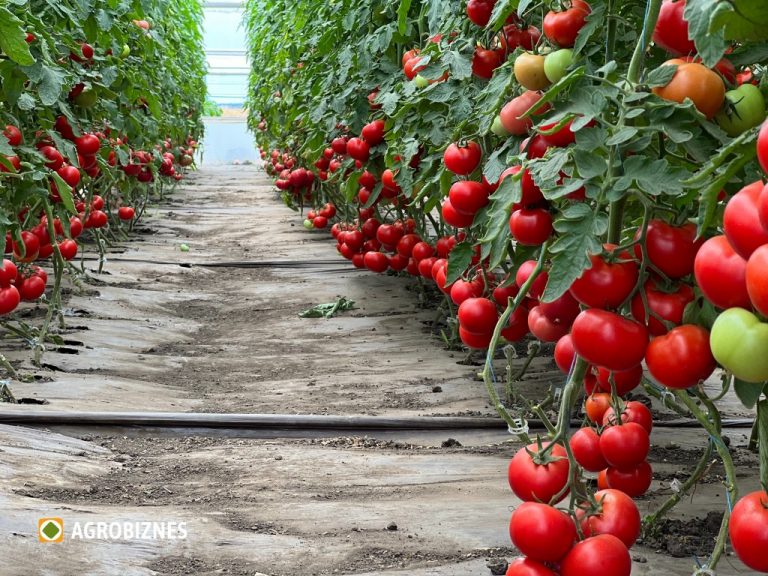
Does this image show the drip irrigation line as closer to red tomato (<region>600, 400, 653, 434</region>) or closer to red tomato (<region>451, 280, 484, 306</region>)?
red tomato (<region>451, 280, 484, 306</region>)

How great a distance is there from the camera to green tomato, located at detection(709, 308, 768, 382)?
0.82 m

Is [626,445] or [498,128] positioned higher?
[498,128]

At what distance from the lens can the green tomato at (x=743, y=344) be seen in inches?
32.3

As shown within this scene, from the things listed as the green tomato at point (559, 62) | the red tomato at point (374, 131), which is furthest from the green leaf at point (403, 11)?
the green tomato at point (559, 62)

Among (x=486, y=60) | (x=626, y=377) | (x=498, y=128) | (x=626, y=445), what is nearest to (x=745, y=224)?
(x=626, y=377)

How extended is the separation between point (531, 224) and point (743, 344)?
2.03 ft

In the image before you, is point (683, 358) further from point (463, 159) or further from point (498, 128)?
point (463, 159)

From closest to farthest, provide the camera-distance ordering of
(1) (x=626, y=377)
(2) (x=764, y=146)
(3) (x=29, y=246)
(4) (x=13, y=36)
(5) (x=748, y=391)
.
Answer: (2) (x=764, y=146), (5) (x=748, y=391), (1) (x=626, y=377), (4) (x=13, y=36), (3) (x=29, y=246)

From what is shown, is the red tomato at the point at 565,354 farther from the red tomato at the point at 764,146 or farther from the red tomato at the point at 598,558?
the red tomato at the point at 764,146

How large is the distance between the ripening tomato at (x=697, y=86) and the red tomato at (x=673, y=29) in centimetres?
8

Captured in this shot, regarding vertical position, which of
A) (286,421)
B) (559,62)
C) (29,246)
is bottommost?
(286,421)

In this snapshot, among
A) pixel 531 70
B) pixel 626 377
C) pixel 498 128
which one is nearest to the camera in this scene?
pixel 626 377

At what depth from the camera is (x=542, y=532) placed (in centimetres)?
113

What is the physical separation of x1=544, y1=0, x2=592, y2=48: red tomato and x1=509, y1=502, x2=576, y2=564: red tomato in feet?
2.35
